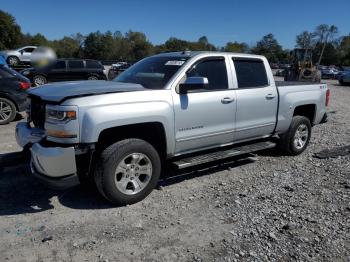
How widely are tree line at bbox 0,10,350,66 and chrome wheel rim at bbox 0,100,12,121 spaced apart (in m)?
67.3

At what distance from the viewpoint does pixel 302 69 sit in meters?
26.2

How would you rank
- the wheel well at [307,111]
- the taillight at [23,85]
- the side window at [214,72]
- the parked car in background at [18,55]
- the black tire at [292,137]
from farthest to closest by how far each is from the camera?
the parked car in background at [18,55], the taillight at [23,85], the wheel well at [307,111], the black tire at [292,137], the side window at [214,72]

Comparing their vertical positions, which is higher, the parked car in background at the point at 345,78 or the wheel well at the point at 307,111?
the parked car in background at the point at 345,78

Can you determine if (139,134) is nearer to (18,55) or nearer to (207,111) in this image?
(207,111)

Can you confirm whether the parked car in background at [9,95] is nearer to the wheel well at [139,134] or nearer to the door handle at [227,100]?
the wheel well at [139,134]

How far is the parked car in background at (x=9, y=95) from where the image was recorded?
8992 mm

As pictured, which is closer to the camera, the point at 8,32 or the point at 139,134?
the point at 139,134

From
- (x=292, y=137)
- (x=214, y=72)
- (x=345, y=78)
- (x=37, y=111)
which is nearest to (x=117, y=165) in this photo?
(x=37, y=111)

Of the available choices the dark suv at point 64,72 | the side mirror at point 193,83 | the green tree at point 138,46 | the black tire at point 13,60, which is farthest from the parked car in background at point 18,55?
the green tree at point 138,46

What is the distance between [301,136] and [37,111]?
4710 mm

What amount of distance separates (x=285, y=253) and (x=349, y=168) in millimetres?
3260

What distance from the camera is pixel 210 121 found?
514 centimetres

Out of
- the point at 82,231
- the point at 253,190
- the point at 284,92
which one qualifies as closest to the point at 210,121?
the point at 253,190

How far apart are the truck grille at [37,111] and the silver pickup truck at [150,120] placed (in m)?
0.01
